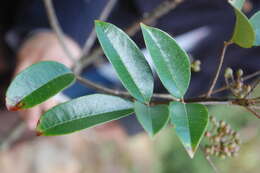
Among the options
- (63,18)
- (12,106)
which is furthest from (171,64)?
(63,18)

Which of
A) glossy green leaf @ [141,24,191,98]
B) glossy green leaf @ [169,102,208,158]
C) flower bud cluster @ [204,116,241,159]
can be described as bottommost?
flower bud cluster @ [204,116,241,159]

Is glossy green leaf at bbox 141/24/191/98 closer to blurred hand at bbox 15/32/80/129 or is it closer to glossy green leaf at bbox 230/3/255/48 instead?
glossy green leaf at bbox 230/3/255/48

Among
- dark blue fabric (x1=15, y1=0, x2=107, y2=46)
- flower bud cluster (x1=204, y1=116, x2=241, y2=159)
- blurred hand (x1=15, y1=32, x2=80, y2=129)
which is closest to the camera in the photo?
flower bud cluster (x1=204, y1=116, x2=241, y2=159)

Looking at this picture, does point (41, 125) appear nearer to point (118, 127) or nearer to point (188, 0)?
point (188, 0)

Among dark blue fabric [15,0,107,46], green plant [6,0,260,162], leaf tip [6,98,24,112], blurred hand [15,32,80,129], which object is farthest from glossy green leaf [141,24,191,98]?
dark blue fabric [15,0,107,46]

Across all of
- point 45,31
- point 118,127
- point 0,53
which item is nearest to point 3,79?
point 0,53

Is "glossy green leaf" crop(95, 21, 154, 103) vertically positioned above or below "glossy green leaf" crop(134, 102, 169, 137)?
above
